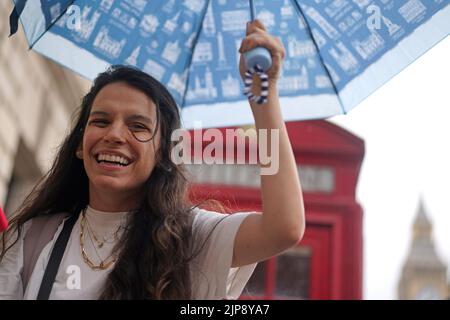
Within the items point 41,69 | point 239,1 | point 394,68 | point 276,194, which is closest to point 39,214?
point 276,194

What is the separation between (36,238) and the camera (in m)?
1.61

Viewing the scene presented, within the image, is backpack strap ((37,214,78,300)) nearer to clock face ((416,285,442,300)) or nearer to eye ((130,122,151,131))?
eye ((130,122,151,131))

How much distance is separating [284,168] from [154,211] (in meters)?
0.43

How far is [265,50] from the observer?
4.51 ft

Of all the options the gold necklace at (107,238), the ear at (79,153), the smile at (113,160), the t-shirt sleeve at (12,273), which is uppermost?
the ear at (79,153)

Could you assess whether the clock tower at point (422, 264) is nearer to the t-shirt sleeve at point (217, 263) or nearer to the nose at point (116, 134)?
the t-shirt sleeve at point (217, 263)

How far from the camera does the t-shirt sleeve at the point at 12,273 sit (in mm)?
1523

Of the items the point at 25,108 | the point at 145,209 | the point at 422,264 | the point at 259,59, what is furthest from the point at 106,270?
the point at 422,264

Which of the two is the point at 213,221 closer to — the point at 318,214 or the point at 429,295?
the point at 318,214

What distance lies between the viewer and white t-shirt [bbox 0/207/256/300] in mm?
1465

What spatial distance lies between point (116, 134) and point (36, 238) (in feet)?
1.20

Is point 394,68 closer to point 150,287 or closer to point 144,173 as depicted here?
point 144,173

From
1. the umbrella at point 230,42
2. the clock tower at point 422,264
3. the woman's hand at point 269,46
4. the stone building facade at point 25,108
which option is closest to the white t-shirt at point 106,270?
the woman's hand at point 269,46

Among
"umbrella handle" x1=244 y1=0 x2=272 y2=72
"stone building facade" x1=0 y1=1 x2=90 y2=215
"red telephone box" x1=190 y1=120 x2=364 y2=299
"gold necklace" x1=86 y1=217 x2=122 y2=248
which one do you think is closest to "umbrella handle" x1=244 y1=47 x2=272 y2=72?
"umbrella handle" x1=244 y1=0 x2=272 y2=72
